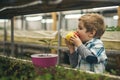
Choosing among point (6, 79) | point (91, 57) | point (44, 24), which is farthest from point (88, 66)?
point (44, 24)

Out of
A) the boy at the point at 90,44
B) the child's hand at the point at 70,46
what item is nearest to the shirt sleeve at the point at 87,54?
the boy at the point at 90,44

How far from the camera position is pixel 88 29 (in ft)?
4.83

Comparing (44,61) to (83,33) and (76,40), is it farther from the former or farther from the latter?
(83,33)

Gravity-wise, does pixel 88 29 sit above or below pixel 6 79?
above

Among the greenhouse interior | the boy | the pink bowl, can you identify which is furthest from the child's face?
the pink bowl

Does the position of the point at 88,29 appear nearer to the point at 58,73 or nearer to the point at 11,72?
the point at 58,73

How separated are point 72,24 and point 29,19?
7.51 feet

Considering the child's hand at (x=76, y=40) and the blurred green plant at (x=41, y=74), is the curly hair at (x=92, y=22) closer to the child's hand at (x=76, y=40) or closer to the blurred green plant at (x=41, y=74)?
the child's hand at (x=76, y=40)

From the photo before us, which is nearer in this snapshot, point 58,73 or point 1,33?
point 58,73

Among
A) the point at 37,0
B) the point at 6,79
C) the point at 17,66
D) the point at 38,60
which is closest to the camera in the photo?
the point at 37,0

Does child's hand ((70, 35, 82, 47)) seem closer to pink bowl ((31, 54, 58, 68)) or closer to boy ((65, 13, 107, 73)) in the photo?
boy ((65, 13, 107, 73))

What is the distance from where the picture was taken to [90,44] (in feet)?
4.77

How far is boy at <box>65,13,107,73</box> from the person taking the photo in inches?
55.1

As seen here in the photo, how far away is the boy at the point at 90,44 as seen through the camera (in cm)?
140
